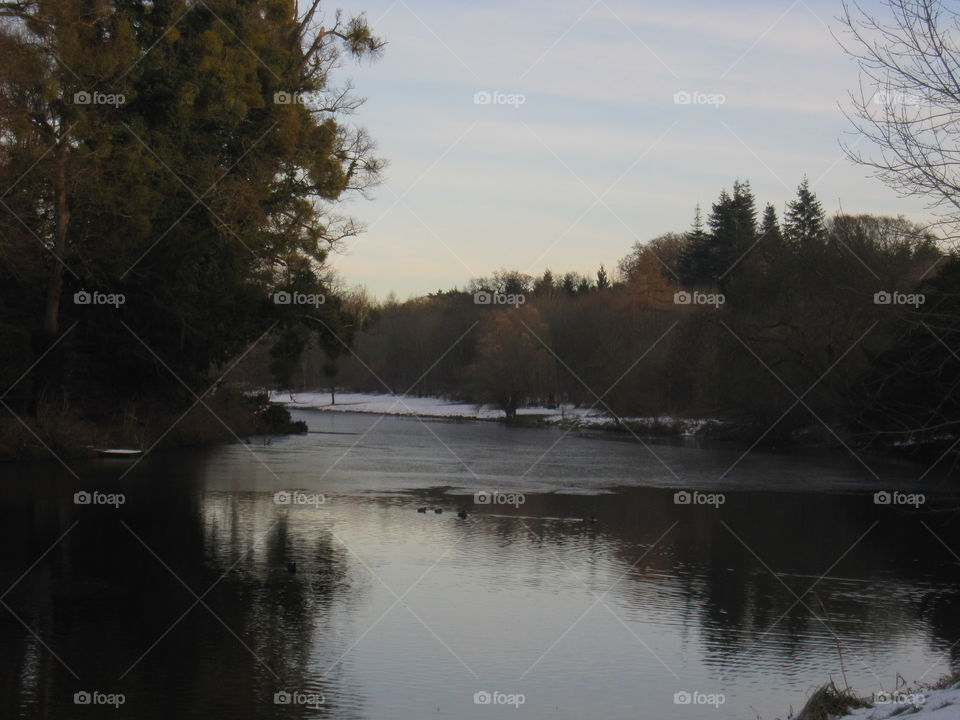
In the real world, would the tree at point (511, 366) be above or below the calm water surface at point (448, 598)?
above

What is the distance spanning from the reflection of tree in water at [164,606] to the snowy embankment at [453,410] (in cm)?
3578

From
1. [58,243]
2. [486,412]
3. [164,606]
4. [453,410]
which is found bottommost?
[164,606]

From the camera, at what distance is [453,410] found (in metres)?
76.2

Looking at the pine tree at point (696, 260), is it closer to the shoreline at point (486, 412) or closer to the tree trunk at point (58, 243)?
the shoreline at point (486, 412)

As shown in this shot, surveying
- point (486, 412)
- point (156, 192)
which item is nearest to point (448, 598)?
point (156, 192)

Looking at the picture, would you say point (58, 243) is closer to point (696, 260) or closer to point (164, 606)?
point (164, 606)

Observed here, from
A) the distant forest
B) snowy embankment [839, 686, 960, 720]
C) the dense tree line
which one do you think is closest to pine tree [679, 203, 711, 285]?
the distant forest

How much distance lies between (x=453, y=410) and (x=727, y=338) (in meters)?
31.8

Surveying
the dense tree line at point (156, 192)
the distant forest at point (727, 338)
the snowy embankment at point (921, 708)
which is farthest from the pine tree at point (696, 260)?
the snowy embankment at point (921, 708)

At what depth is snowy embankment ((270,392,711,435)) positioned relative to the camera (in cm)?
5581

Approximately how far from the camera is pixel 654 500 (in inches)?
1078

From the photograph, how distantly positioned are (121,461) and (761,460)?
23140mm

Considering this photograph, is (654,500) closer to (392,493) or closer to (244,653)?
(392,493)

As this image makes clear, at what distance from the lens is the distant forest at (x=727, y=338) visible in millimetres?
37125
